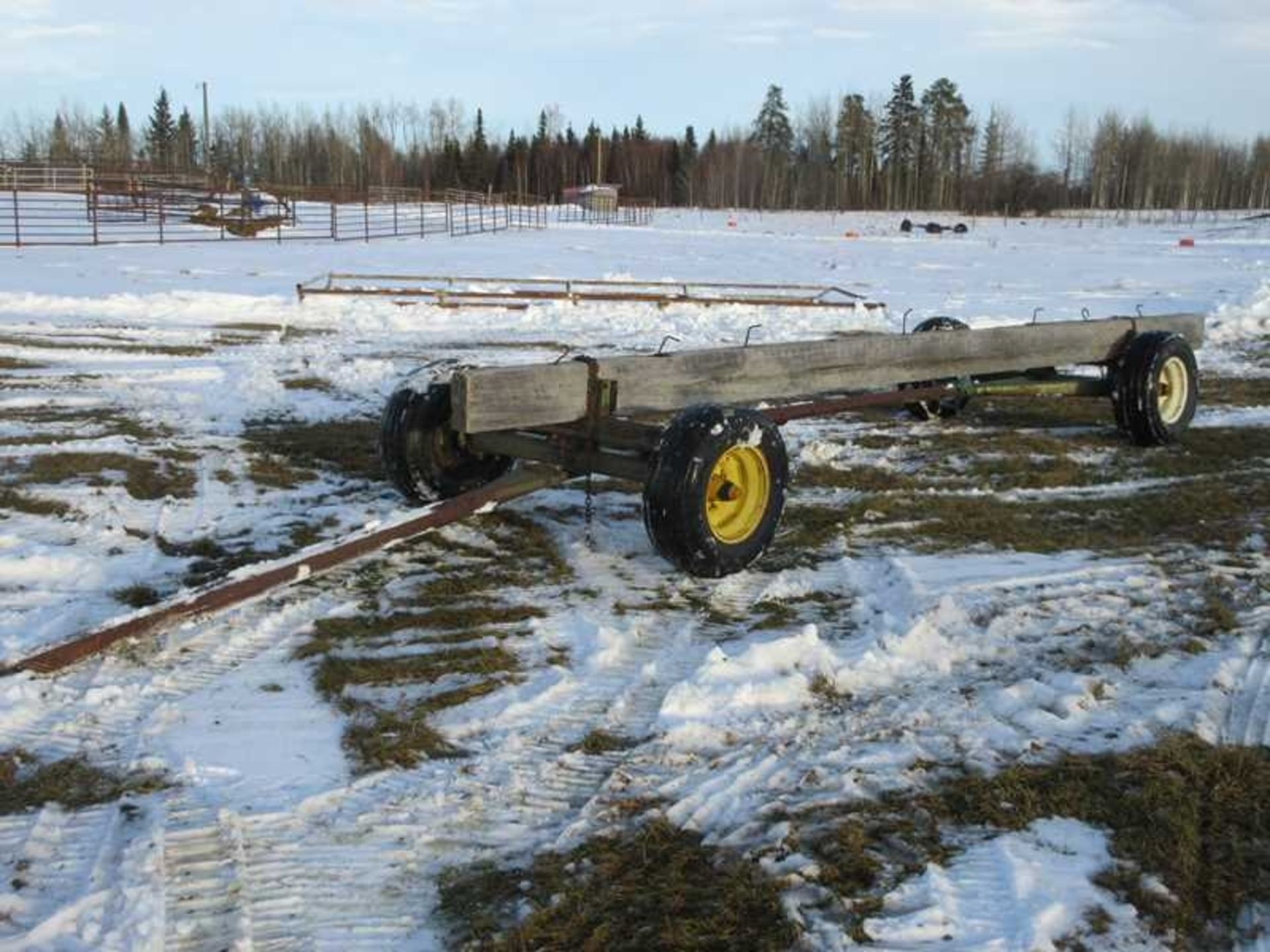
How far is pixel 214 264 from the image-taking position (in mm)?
27594

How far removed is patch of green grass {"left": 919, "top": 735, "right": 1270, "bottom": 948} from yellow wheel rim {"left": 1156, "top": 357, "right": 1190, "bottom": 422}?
5711mm

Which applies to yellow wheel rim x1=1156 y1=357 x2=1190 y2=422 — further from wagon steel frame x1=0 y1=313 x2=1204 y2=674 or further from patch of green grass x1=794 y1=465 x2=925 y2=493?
patch of green grass x1=794 y1=465 x2=925 y2=493

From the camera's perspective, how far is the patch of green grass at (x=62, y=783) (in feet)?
11.0

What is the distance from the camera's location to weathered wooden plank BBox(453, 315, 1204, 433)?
546cm

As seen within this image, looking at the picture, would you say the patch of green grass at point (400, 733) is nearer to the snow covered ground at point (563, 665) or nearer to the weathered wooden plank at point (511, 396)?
the snow covered ground at point (563, 665)

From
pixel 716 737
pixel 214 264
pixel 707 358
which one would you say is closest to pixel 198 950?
pixel 716 737

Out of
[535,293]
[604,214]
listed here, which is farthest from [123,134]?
[535,293]

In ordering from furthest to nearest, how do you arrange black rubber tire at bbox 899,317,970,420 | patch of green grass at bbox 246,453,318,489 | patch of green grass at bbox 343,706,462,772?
black rubber tire at bbox 899,317,970,420 < patch of green grass at bbox 246,453,318,489 < patch of green grass at bbox 343,706,462,772

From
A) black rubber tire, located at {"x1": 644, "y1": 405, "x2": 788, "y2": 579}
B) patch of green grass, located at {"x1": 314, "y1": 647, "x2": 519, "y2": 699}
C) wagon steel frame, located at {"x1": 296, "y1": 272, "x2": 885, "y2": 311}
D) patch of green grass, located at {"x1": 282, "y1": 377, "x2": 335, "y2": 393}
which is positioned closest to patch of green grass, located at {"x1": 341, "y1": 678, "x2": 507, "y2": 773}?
patch of green grass, located at {"x1": 314, "y1": 647, "x2": 519, "y2": 699}

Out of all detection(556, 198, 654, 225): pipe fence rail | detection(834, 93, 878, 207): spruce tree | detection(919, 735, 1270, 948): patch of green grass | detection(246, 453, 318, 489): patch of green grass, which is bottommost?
detection(919, 735, 1270, 948): patch of green grass

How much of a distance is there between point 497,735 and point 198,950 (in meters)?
1.29

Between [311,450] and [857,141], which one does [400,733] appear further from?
[857,141]

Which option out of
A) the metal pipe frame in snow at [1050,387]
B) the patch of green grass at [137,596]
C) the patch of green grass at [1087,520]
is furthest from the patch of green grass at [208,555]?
the metal pipe frame in snow at [1050,387]

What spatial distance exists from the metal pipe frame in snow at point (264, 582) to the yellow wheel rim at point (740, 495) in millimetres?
997
